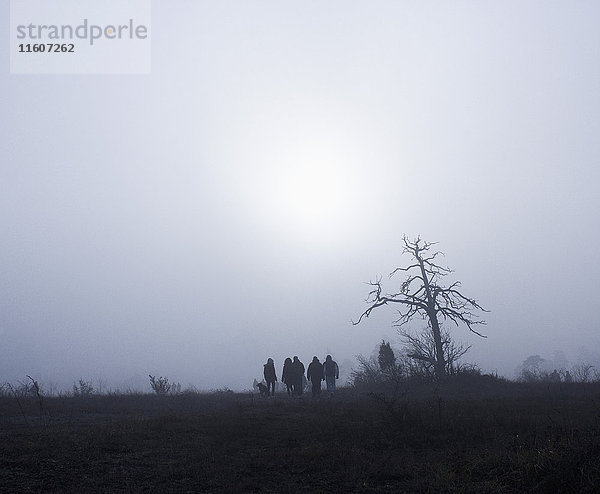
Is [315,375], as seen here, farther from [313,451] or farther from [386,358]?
[313,451]

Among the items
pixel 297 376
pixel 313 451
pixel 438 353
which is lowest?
pixel 313 451

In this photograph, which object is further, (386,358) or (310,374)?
(386,358)

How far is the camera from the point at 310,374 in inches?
956

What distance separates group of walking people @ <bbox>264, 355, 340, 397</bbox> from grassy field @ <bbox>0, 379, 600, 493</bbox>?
27.9 feet

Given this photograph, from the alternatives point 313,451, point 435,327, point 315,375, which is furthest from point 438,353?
point 313,451

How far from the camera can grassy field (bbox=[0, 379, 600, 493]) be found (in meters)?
7.88

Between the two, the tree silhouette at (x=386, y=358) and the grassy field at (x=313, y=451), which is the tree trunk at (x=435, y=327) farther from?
the grassy field at (x=313, y=451)

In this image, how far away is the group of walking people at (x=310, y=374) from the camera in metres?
24.3

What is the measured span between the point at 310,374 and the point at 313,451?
1422 centimetres

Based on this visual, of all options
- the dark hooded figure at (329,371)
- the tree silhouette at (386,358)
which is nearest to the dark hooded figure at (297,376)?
the dark hooded figure at (329,371)

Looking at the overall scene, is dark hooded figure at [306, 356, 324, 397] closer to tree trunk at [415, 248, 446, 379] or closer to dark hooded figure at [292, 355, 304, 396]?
dark hooded figure at [292, 355, 304, 396]

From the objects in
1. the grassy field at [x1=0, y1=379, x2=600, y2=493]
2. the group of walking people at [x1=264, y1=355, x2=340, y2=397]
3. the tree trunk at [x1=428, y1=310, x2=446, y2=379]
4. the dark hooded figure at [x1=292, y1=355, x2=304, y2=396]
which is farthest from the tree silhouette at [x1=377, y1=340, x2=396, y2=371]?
the grassy field at [x1=0, y1=379, x2=600, y2=493]

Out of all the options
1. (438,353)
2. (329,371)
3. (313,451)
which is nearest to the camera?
(313,451)

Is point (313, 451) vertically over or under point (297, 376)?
under
